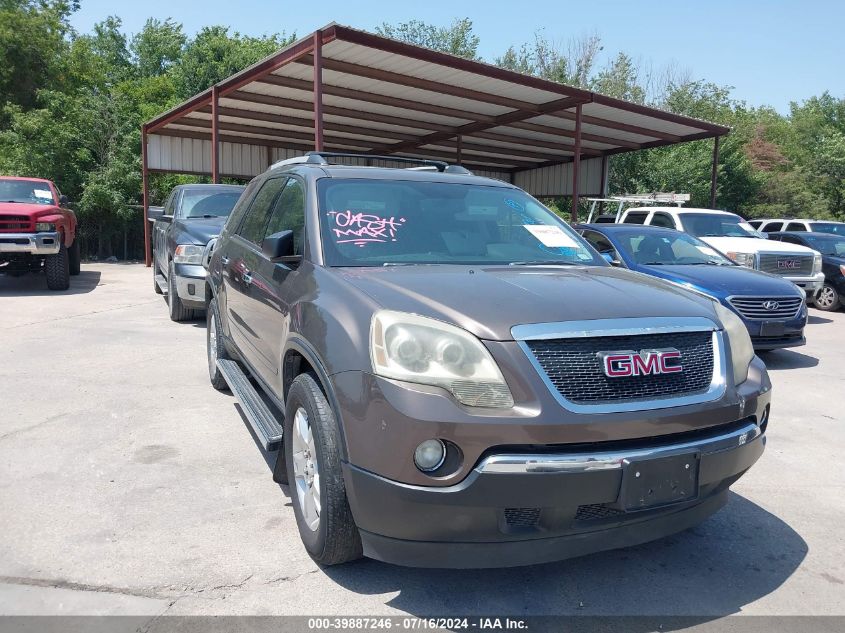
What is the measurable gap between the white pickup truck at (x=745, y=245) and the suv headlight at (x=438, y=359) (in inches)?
353

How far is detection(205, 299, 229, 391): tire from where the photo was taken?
5.20 metres

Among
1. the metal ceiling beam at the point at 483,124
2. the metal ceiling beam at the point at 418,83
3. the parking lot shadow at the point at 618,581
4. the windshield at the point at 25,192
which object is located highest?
the metal ceiling beam at the point at 418,83

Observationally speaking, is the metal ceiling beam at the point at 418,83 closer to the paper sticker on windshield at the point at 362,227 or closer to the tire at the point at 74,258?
the tire at the point at 74,258

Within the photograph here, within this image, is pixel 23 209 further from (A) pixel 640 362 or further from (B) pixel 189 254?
(A) pixel 640 362

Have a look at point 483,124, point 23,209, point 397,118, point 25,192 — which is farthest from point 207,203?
point 483,124

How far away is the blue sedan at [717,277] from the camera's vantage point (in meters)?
7.16

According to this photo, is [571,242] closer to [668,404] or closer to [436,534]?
[668,404]

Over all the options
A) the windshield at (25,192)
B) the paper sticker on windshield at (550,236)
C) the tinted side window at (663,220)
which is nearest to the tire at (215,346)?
the paper sticker on windshield at (550,236)

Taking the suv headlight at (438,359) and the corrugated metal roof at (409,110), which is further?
the corrugated metal roof at (409,110)

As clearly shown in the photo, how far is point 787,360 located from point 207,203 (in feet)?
25.7

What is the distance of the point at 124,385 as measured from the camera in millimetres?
5793

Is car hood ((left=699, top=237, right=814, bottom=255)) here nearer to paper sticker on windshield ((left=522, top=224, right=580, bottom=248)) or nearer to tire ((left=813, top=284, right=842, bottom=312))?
tire ((left=813, top=284, right=842, bottom=312))

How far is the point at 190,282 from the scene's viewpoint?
808cm

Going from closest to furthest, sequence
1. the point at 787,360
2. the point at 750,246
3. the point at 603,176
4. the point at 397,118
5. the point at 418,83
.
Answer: the point at 787,360, the point at 750,246, the point at 418,83, the point at 397,118, the point at 603,176
